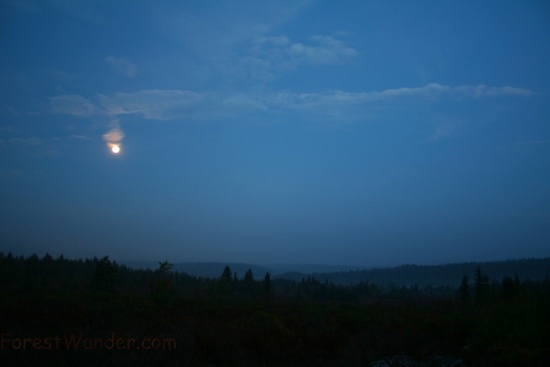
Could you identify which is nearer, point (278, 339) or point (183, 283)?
point (278, 339)

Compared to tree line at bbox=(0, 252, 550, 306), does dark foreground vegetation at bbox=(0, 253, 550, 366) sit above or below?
above

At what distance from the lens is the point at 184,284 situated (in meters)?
103

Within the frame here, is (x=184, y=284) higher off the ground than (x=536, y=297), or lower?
lower

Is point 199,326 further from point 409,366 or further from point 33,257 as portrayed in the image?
point 33,257

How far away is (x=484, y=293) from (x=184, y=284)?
243 ft

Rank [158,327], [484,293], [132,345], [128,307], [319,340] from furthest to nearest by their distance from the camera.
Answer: [484,293], [128,307], [158,327], [319,340], [132,345]

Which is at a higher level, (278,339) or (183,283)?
(278,339)

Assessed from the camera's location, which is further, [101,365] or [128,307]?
[128,307]

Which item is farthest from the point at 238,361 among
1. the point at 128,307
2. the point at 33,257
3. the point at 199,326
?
the point at 33,257

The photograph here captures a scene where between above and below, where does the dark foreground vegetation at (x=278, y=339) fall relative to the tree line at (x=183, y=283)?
above

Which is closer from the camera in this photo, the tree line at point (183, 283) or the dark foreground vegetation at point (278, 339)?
the dark foreground vegetation at point (278, 339)

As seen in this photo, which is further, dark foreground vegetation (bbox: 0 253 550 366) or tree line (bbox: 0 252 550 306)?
tree line (bbox: 0 252 550 306)

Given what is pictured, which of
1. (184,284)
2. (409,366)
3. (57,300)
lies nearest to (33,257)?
(184,284)

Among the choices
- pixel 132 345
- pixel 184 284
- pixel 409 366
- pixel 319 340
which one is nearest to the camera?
pixel 409 366
